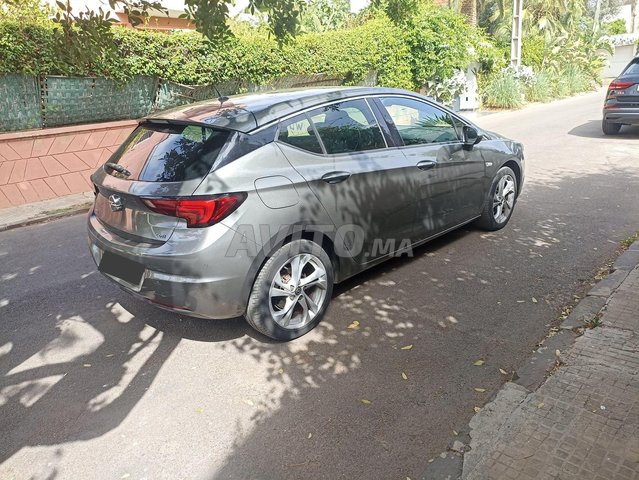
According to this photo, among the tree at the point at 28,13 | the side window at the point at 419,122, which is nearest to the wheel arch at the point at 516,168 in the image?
the side window at the point at 419,122

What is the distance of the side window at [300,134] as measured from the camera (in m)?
3.65

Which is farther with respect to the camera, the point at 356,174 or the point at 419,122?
the point at 419,122

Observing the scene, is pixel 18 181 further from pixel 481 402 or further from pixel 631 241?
pixel 631 241

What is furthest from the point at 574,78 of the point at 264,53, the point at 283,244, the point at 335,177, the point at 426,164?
Answer: the point at 283,244

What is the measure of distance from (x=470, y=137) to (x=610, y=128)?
878cm

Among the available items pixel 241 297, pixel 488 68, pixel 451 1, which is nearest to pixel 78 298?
pixel 241 297

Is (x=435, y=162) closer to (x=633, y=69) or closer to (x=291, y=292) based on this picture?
(x=291, y=292)

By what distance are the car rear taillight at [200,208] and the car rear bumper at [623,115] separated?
35.3 feet

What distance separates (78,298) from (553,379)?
152 inches

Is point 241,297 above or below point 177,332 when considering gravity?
above

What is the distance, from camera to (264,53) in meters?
11.2

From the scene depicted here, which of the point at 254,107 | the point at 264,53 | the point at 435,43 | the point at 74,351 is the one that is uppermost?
the point at 264,53

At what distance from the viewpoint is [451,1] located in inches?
850

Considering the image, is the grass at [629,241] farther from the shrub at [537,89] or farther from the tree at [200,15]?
the shrub at [537,89]
